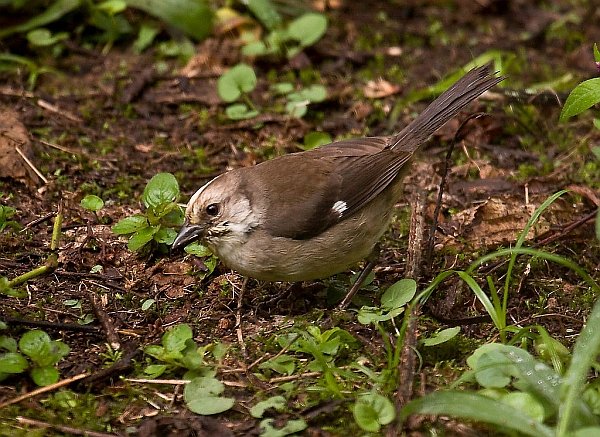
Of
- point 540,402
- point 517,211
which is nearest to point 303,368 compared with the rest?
point 540,402

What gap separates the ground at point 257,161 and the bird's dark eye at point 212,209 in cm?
52

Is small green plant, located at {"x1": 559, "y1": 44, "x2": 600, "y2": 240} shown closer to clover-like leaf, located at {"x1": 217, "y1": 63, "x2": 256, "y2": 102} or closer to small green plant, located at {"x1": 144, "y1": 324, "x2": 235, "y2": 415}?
small green plant, located at {"x1": 144, "y1": 324, "x2": 235, "y2": 415}

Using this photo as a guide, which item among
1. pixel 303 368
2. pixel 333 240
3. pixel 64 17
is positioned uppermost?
pixel 64 17

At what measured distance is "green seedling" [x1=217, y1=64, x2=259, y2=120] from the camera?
22.1ft

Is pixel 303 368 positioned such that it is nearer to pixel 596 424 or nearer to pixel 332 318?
pixel 332 318

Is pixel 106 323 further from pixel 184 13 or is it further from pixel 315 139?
pixel 184 13

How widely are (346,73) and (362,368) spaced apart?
3.73m

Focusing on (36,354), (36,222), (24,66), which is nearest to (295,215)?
(36,354)

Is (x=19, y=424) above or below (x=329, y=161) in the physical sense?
below

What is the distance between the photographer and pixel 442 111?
5500 mm

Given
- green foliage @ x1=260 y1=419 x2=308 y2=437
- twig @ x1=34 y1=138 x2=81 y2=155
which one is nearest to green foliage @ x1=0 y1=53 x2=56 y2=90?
twig @ x1=34 y1=138 x2=81 y2=155

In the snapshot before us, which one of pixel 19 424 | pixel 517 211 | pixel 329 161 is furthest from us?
pixel 517 211

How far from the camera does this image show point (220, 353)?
4.52m

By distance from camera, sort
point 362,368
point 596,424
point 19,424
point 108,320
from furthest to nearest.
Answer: point 108,320 < point 362,368 < point 19,424 < point 596,424
